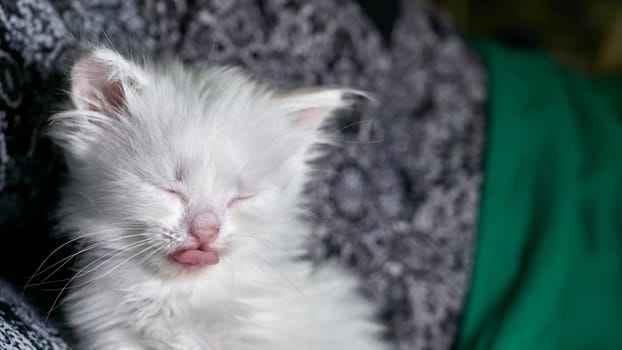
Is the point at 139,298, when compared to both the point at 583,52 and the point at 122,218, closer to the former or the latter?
the point at 122,218

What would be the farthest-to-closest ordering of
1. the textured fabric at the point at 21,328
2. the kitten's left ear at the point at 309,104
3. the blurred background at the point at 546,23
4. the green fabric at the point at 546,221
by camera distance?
the blurred background at the point at 546,23 → the green fabric at the point at 546,221 → the kitten's left ear at the point at 309,104 → the textured fabric at the point at 21,328

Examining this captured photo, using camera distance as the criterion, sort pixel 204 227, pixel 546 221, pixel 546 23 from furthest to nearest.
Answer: pixel 546 23, pixel 546 221, pixel 204 227

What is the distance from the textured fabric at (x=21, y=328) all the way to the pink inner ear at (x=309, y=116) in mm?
415

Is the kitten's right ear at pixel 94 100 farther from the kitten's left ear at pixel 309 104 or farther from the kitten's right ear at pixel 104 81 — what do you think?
the kitten's left ear at pixel 309 104

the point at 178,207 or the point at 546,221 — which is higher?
the point at 178,207

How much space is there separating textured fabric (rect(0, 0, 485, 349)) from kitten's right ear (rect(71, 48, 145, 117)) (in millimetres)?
120

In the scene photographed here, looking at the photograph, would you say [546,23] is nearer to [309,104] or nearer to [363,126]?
[363,126]

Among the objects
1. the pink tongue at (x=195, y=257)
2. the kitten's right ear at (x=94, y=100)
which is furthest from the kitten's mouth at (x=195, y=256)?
the kitten's right ear at (x=94, y=100)

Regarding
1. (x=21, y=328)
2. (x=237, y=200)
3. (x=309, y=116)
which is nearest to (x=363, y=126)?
(x=309, y=116)

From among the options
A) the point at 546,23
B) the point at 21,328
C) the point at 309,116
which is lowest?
the point at 21,328

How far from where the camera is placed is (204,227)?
2.31 ft

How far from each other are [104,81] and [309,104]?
0.27 metres

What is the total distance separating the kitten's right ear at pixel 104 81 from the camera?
0.72 metres

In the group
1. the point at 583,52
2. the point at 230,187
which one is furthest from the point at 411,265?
the point at 583,52
